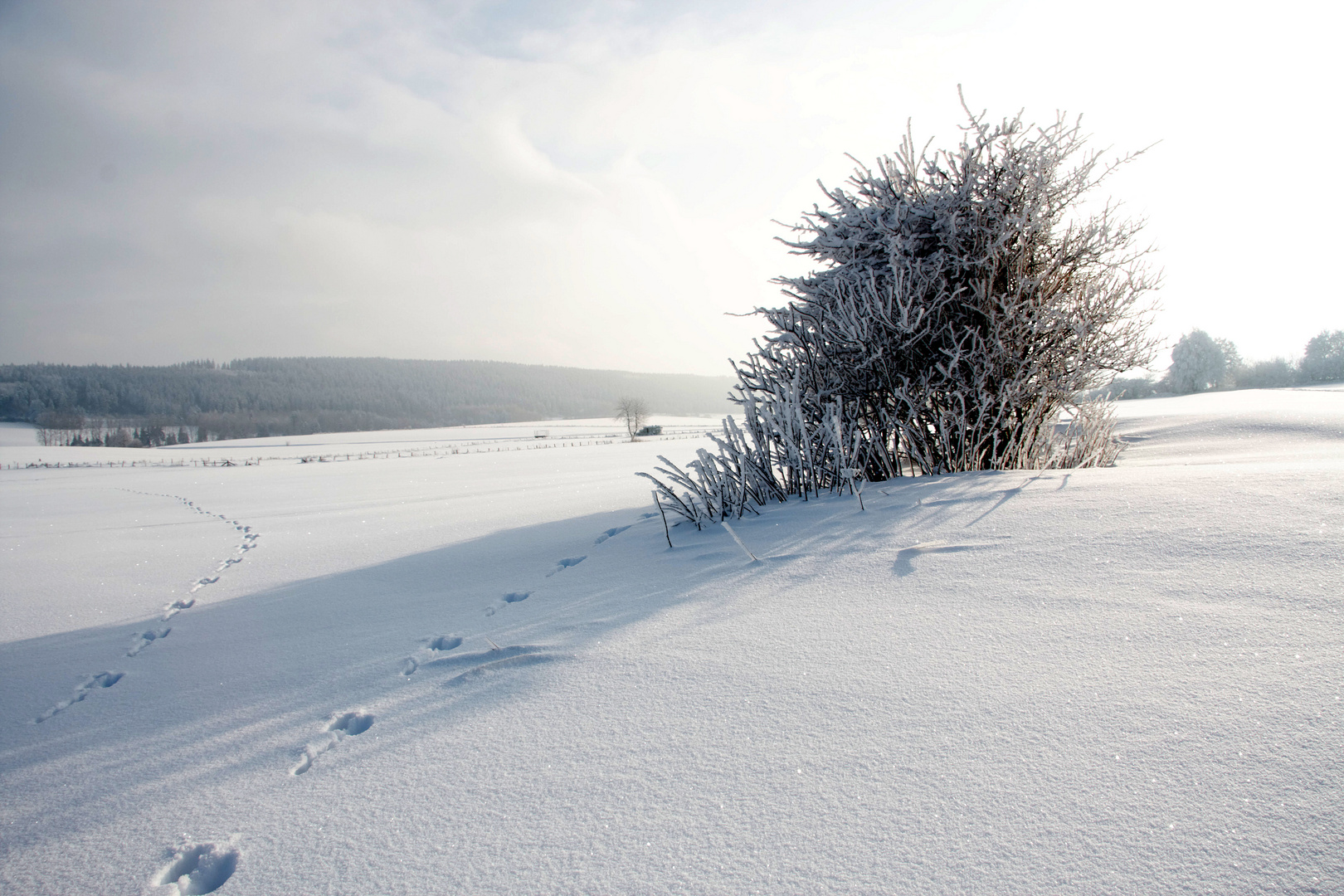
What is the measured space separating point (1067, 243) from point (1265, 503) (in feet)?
8.72

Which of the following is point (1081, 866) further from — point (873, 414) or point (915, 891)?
point (873, 414)

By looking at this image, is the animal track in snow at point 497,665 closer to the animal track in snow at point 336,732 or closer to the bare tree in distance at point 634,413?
the animal track in snow at point 336,732

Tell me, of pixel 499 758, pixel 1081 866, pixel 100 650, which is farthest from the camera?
pixel 100 650

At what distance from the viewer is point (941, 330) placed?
450 centimetres

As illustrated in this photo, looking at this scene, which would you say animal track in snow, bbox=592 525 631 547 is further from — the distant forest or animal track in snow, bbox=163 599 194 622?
the distant forest

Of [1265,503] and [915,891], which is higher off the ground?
[1265,503]

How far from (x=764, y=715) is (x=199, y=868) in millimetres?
1431

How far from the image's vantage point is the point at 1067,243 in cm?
457

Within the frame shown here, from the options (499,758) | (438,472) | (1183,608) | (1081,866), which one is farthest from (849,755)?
(438,472)

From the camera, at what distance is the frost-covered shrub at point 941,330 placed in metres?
4.36

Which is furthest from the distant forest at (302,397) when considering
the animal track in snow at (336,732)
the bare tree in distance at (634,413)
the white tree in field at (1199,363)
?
the animal track in snow at (336,732)

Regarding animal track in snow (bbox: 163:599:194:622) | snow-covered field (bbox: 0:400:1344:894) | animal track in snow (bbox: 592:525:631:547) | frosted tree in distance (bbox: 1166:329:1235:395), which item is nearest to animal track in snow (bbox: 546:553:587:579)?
snow-covered field (bbox: 0:400:1344:894)

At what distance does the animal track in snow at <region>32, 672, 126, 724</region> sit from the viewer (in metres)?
2.34

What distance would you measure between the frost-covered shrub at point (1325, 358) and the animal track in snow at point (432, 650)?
36.7m
